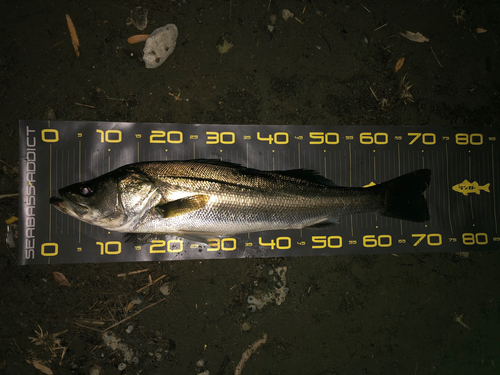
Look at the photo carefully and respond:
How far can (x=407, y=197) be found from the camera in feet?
11.6

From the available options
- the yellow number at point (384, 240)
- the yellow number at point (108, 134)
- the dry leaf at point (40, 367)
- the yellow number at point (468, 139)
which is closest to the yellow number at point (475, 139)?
the yellow number at point (468, 139)

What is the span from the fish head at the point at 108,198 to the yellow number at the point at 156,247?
711 mm

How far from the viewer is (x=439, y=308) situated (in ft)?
12.8

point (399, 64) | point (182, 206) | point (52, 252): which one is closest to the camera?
point (182, 206)

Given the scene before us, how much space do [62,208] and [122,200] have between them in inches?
25.7

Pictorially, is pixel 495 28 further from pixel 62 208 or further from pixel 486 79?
pixel 62 208

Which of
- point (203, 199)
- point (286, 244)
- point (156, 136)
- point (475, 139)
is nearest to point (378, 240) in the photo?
point (286, 244)

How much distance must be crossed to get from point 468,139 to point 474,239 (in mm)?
1406

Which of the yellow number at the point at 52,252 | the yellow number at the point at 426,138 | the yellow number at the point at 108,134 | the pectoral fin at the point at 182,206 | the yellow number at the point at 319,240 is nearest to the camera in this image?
the pectoral fin at the point at 182,206

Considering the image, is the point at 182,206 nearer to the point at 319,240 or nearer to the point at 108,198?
the point at 108,198

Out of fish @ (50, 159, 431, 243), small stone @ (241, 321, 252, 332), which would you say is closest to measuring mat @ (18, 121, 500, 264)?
fish @ (50, 159, 431, 243)

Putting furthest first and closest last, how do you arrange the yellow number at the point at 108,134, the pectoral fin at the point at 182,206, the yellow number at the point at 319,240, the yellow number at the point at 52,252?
the yellow number at the point at 319,240, the yellow number at the point at 108,134, the yellow number at the point at 52,252, the pectoral fin at the point at 182,206

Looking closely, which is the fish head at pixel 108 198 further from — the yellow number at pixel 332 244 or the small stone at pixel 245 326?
the yellow number at pixel 332 244

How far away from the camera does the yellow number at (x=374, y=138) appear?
385 centimetres
